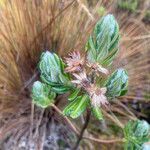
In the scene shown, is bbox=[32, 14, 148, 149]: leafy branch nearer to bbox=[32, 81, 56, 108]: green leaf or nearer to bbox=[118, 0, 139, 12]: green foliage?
bbox=[32, 81, 56, 108]: green leaf

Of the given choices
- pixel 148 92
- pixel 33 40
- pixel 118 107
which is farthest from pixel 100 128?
pixel 33 40

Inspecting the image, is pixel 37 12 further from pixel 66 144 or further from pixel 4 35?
pixel 66 144

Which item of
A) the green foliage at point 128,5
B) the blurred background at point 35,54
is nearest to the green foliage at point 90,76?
the blurred background at point 35,54

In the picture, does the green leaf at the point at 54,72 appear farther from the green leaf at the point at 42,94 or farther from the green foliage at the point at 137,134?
the green foliage at the point at 137,134

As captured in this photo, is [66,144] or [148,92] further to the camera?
[148,92]

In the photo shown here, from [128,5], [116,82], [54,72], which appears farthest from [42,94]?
[128,5]
